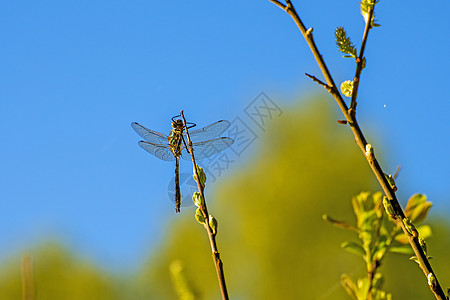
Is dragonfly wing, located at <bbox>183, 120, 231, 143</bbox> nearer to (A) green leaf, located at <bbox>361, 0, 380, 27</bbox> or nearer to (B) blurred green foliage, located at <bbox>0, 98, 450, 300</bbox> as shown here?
(A) green leaf, located at <bbox>361, 0, 380, 27</bbox>

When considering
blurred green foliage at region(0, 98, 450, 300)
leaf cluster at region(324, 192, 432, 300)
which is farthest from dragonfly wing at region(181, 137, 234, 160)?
blurred green foliage at region(0, 98, 450, 300)

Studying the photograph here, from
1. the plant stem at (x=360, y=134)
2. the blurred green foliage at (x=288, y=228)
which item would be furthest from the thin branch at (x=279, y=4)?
the blurred green foliage at (x=288, y=228)

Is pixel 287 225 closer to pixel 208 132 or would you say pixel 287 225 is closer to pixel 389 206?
pixel 208 132

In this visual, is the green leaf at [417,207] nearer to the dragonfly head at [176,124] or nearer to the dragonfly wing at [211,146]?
the dragonfly head at [176,124]

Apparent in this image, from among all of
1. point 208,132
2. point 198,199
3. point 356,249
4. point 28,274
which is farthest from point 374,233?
point 208,132

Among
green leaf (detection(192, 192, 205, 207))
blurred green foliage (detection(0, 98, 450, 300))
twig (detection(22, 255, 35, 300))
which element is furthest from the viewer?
blurred green foliage (detection(0, 98, 450, 300))

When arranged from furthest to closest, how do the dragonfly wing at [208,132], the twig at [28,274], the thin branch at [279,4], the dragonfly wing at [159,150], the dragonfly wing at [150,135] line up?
the dragonfly wing at [208,132] < the dragonfly wing at [150,135] < the dragonfly wing at [159,150] < the thin branch at [279,4] < the twig at [28,274]

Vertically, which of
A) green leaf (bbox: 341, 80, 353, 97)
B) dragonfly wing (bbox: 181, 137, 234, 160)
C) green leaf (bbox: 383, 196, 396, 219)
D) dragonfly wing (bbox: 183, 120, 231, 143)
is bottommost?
green leaf (bbox: 383, 196, 396, 219)

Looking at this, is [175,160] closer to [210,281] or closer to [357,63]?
[357,63]
